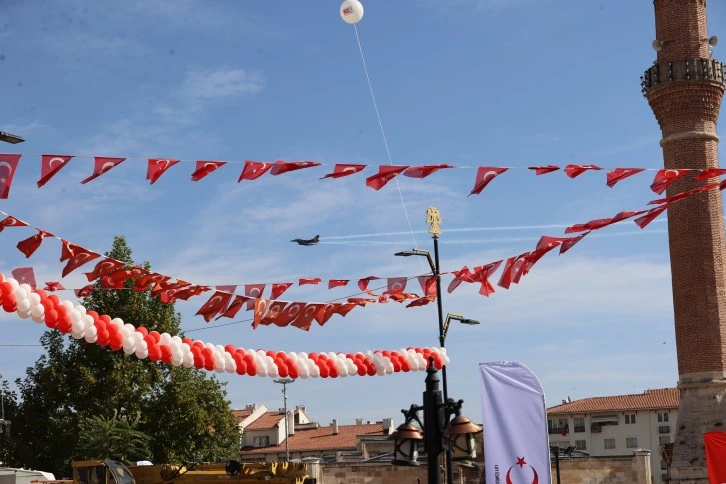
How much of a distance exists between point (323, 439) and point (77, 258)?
71205 mm

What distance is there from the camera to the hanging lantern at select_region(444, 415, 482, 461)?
1257cm

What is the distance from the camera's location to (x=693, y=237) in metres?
37.8

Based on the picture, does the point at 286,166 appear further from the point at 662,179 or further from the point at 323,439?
the point at 323,439

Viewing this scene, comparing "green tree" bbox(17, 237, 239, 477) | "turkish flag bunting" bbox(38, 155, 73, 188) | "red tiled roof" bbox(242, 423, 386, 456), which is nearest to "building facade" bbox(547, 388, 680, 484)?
"red tiled roof" bbox(242, 423, 386, 456)

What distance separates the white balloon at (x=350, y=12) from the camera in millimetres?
14734

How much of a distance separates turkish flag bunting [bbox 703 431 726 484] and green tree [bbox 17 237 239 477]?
3447cm

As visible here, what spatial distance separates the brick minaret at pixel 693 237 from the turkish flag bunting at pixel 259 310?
22.7 meters

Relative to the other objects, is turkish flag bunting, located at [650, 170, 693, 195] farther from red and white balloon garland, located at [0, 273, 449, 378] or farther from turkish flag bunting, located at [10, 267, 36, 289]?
turkish flag bunting, located at [10, 267, 36, 289]

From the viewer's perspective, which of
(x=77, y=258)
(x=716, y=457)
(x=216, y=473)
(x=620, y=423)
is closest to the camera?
(x=716, y=457)

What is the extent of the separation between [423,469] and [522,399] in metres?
31.8

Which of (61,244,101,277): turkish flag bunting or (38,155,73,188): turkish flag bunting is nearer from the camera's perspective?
(38,155,73,188): turkish flag bunting

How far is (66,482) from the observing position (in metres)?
28.5

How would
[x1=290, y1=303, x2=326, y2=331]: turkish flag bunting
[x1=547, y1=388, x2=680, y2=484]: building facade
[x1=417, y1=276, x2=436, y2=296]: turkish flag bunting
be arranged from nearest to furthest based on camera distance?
1. [x1=290, y1=303, x2=326, y2=331]: turkish flag bunting
2. [x1=417, y1=276, x2=436, y2=296]: turkish flag bunting
3. [x1=547, y1=388, x2=680, y2=484]: building facade

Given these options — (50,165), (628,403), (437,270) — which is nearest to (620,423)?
(628,403)
